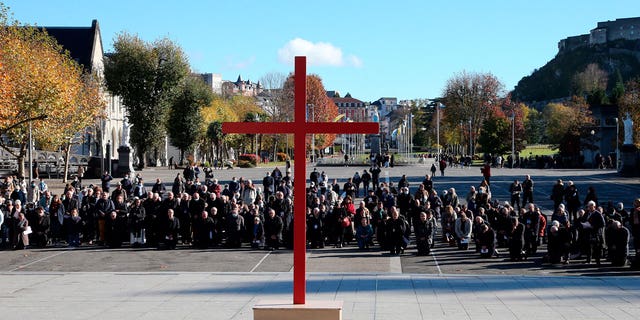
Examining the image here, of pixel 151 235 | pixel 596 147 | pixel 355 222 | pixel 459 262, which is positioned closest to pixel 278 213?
pixel 355 222

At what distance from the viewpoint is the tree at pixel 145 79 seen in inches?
2586

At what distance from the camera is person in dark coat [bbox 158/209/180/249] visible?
2297 cm

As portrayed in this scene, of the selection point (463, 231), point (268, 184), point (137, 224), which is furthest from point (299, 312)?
point (268, 184)

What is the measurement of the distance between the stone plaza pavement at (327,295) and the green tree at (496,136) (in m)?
74.2

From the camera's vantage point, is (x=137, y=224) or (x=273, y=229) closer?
(x=273, y=229)

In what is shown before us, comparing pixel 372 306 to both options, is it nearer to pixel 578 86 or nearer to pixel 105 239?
pixel 105 239

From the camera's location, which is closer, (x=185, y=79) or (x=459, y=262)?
(x=459, y=262)

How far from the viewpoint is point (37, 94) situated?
40.5 m

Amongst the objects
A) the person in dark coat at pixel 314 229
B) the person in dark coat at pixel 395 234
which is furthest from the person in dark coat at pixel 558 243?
the person in dark coat at pixel 314 229

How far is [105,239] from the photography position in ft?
77.5

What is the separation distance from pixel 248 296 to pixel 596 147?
67.2 meters

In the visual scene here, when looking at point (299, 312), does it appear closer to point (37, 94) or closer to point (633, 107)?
point (37, 94)

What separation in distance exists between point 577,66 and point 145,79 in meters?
144

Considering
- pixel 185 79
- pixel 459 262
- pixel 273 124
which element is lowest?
pixel 459 262
